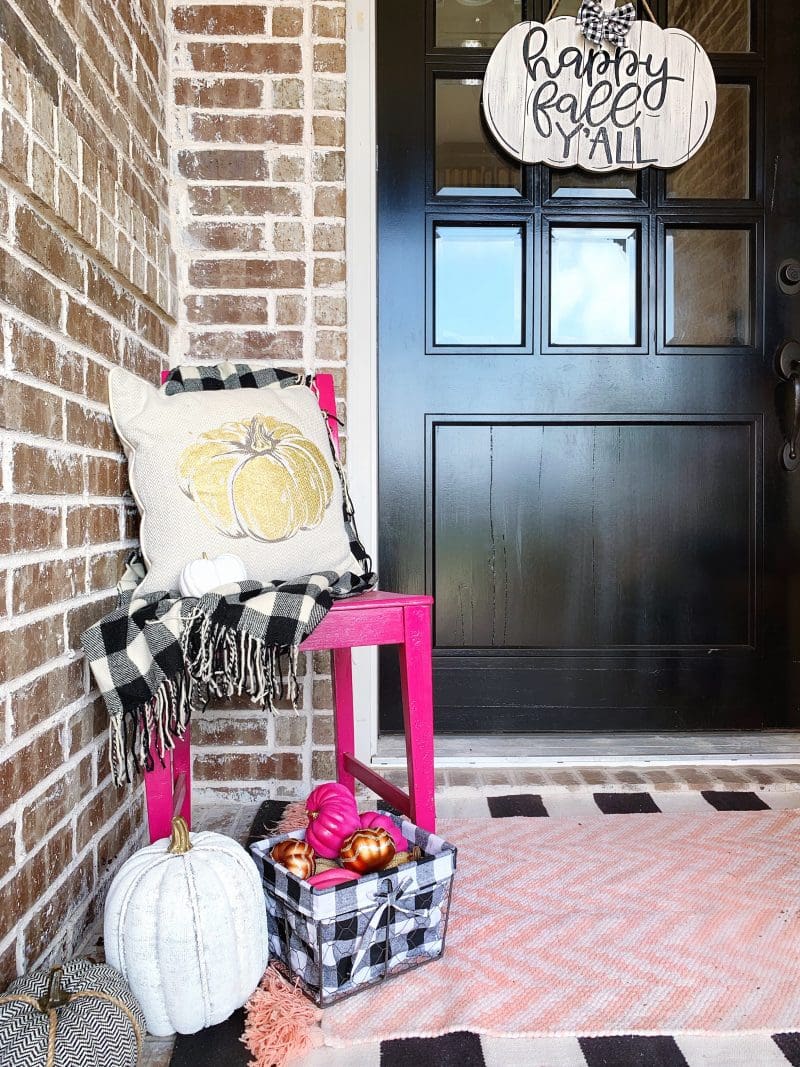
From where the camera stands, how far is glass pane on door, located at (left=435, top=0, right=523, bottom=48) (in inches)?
78.1

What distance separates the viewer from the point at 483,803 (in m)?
1.78

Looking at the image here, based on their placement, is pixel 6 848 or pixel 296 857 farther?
pixel 296 857

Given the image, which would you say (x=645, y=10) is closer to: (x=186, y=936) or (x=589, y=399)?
(x=589, y=399)

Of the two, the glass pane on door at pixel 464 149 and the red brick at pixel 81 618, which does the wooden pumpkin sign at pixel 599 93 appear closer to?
the glass pane on door at pixel 464 149

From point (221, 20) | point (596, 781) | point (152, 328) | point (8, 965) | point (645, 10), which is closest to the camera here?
point (8, 965)

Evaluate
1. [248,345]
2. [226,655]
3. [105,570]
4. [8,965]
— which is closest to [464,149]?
[248,345]

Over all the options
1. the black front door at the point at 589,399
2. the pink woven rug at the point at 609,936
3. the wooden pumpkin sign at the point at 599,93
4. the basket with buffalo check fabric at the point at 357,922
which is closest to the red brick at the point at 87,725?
the basket with buffalo check fabric at the point at 357,922

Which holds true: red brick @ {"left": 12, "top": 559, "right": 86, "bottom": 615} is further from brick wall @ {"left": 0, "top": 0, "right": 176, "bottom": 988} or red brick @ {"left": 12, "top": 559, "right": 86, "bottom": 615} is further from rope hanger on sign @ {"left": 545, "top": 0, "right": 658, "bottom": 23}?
rope hanger on sign @ {"left": 545, "top": 0, "right": 658, "bottom": 23}

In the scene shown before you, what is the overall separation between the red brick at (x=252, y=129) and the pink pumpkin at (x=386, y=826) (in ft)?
4.64

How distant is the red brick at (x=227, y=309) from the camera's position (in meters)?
1.81

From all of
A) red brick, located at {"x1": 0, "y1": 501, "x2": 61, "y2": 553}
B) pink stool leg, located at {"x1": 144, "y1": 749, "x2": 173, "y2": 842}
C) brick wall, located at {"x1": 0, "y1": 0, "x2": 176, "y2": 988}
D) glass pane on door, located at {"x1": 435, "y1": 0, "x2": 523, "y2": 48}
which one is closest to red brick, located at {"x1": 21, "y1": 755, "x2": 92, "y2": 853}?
brick wall, located at {"x1": 0, "y1": 0, "x2": 176, "y2": 988}

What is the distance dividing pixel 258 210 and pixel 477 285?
56cm

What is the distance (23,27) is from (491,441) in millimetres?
1303

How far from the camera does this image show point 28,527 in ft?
3.50
